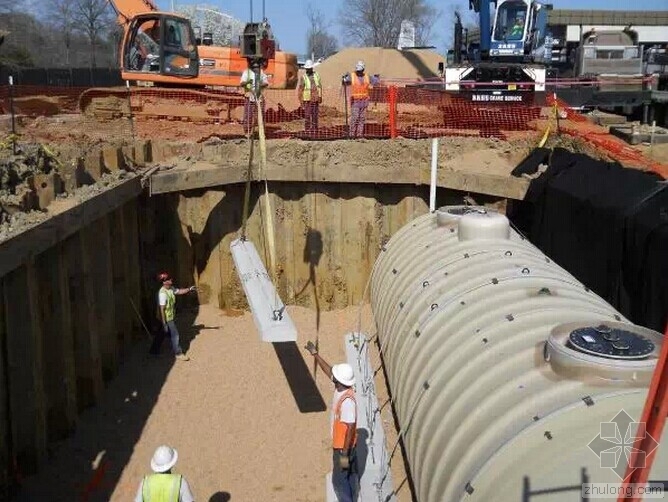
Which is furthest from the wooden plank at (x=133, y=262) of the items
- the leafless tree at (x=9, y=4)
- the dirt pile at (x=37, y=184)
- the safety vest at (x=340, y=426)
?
the leafless tree at (x=9, y=4)

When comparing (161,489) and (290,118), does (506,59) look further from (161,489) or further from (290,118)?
(161,489)

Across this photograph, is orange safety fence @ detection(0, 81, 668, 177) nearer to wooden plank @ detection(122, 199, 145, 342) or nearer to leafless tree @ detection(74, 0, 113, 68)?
wooden plank @ detection(122, 199, 145, 342)

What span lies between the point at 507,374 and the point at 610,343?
0.74 metres

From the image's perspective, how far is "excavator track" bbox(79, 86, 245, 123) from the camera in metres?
17.8

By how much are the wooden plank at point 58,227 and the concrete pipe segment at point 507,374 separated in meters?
4.12

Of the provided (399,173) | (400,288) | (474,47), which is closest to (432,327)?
(400,288)

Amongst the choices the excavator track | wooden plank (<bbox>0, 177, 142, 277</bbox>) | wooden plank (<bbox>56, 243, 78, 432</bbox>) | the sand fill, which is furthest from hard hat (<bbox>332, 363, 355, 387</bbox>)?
the excavator track

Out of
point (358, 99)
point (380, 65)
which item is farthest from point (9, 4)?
point (358, 99)

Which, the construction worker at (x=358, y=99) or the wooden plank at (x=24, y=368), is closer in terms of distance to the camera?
the wooden plank at (x=24, y=368)

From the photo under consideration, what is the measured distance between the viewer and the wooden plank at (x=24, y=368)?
25.7 ft

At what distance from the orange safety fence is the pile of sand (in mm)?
21849

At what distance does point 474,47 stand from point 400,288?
1668 centimetres

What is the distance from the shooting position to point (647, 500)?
3512 mm

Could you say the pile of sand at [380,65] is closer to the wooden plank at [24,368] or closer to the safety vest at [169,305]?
the safety vest at [169,305]
